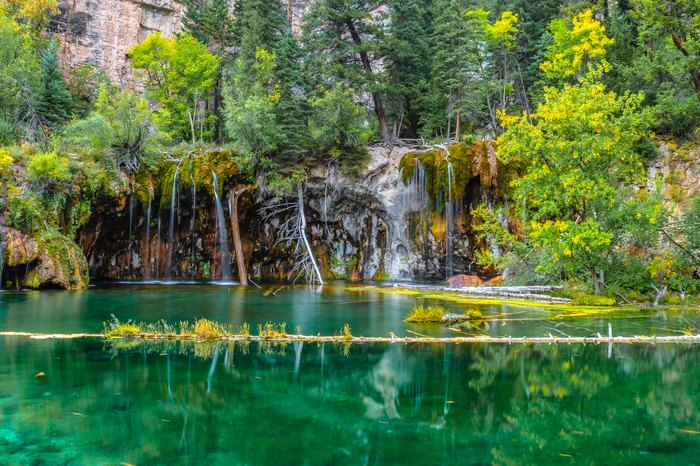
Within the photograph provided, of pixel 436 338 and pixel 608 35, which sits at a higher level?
pixel 608 35

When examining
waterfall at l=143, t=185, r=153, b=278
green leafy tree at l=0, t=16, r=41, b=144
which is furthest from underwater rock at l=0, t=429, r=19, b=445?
green leafy tree at l=0, t=16, r=41, b=144

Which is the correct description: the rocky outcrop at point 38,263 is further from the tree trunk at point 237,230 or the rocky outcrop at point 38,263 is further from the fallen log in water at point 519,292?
the fallen log in water at point 519,292

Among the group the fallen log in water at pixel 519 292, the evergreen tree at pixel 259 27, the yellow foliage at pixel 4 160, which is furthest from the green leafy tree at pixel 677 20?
the yellow foliage at pixel 4 160

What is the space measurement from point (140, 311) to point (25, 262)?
865 cm

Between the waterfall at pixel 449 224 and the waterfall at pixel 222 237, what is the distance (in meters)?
12.4

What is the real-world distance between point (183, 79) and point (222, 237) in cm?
1288

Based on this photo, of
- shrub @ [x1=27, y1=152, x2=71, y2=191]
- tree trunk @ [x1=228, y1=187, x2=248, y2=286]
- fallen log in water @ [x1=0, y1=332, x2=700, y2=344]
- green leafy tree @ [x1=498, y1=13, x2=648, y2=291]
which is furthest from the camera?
tree trunk @ [x1=228, y1=187, x2=248, y2=286]

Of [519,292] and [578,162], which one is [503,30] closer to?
[578,162]

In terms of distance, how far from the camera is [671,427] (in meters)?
6.07

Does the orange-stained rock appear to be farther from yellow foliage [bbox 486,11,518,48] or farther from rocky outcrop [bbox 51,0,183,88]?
rocky outcrop [bbox 51,0,183,88]

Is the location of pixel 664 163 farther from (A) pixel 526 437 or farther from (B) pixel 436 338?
(A) pixel 526 437

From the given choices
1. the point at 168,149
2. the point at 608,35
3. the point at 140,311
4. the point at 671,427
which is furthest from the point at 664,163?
the point at 168,149

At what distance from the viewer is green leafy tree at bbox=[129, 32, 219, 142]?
112 feet

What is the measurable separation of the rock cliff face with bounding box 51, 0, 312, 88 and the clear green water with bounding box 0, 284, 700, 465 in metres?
38.6
